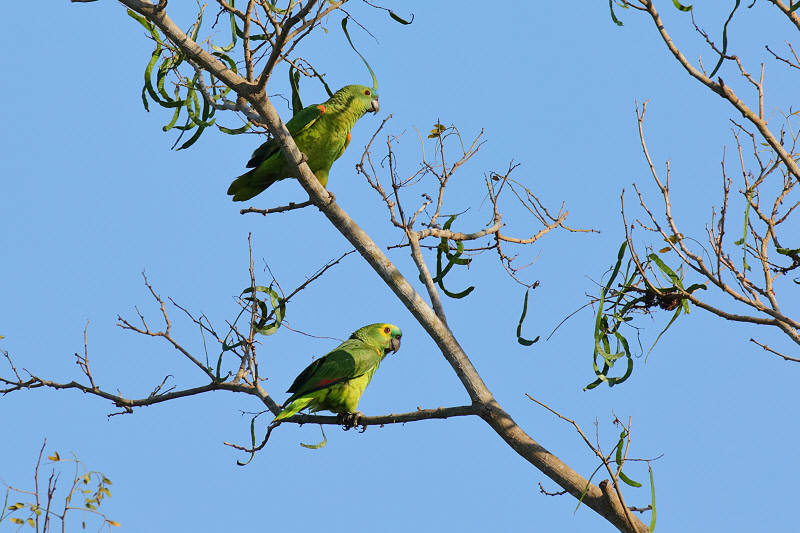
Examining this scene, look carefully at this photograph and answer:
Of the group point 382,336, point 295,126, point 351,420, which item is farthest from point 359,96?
point 351,420

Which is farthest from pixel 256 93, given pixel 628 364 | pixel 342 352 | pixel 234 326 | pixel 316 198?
pixel 628 364

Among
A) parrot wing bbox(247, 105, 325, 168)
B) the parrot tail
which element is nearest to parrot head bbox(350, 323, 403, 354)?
the parrot tail

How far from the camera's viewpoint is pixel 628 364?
359cm

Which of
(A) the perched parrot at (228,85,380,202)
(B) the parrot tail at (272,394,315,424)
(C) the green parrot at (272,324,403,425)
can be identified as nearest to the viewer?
(B) the parrot tail at (272,394,315,424)

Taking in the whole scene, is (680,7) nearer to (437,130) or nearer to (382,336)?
(437,130)

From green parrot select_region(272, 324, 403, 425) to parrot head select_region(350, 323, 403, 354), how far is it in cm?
17

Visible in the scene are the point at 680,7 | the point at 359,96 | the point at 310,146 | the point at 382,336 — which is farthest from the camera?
the point at 359,96

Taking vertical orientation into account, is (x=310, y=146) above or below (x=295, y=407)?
above

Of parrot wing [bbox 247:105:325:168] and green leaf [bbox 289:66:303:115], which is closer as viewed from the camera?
green leaf [bbox 289:66:303:115]

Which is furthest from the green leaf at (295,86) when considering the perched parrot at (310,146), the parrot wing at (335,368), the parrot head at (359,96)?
the parrot wing at (335,368)

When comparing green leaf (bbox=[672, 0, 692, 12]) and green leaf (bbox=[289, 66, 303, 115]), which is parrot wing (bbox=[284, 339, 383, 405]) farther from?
green leaf (bbox=[672, 0, 692, 12])

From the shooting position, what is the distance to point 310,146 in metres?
5.73

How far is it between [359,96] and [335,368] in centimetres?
271

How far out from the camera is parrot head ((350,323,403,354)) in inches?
228
